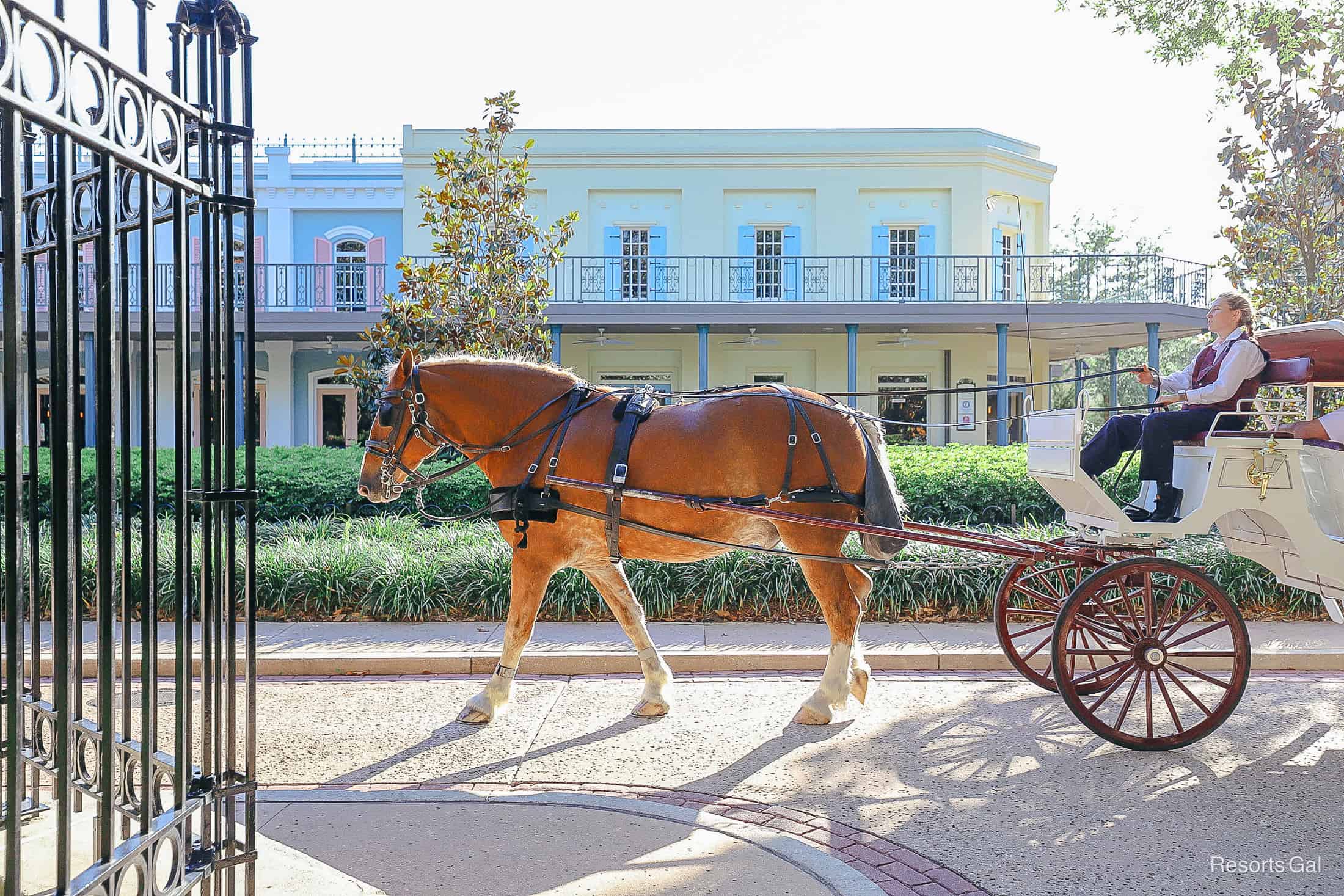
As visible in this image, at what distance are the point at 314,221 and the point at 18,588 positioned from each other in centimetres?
2505

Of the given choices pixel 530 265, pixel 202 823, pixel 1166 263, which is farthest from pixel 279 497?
pixel 1166 263

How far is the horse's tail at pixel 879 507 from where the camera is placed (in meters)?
5.78

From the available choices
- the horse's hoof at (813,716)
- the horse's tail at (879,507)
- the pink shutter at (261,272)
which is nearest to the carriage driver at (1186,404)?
the horse's tail at (879,507)

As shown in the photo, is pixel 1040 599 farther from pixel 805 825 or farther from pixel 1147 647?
pixel 805 825

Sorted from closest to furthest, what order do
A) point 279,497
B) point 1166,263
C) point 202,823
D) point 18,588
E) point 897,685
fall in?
point 18,588, point 202,823, point 897,685, point 279,497, point 1166,263

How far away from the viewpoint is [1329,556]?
523 centimetres

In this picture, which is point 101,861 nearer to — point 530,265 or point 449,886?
point 449,886

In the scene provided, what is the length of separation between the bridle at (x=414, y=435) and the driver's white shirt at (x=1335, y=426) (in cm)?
406

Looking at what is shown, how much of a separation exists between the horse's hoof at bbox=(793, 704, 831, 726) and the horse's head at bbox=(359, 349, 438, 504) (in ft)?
8.80

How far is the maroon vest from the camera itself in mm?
5504

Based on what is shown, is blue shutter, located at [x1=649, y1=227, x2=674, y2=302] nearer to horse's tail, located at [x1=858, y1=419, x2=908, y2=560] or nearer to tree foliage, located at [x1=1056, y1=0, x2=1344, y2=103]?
tree foliage, located at [x1=1056, y1=0, x2=1344, y2=103]

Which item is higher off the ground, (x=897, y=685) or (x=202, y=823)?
(x=202, y=823)

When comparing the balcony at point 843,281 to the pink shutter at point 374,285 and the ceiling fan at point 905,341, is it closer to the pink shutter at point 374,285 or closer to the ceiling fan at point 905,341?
the ceiling fan at point 905,341

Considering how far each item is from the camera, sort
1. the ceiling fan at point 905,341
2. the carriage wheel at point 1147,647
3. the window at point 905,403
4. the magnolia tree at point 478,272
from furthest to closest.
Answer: the window at point 905,403 → the ceiling fan at point 905,341 → the magnolia tree at point 478,272 → the carriage wheel at point 1147,647
